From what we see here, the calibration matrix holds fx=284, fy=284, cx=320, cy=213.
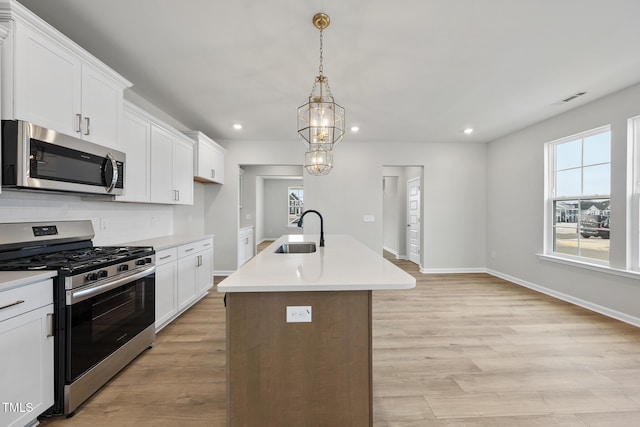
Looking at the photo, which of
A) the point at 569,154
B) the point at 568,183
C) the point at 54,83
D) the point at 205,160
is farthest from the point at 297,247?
the point at 569,154

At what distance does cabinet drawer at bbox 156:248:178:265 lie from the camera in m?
2.73

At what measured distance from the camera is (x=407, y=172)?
7055 millimetres

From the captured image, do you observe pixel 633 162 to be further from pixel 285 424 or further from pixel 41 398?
pixel 41 398

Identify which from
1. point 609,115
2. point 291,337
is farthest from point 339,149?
point 291,337

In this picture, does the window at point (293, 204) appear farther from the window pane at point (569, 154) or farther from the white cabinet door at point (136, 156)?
the window pane at point (569, 154)

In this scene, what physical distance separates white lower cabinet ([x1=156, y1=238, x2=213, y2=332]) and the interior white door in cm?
454

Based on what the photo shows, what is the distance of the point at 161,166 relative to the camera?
333cm

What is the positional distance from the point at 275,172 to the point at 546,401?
6.84 meters

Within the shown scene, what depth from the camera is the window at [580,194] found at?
347 cm

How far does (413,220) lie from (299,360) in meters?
5.86

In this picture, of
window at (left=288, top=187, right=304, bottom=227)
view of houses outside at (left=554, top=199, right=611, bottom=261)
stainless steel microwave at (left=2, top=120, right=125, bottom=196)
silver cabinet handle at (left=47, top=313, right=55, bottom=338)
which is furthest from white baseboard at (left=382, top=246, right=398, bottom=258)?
silver cabinet handle at (left=47, top=313, right=55, bottom=338)

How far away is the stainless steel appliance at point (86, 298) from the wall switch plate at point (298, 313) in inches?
51.8

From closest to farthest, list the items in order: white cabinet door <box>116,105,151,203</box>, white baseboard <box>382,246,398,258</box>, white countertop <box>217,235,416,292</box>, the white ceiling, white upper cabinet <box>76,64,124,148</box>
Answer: white countertop <box>217,235,416,292</box> < the white ceiling < white upper cabinet <box>76,64,124,148</box> < white cabinet door <box>116,105,151,203</box> < white baseboard <box>382,246,398,258</box>

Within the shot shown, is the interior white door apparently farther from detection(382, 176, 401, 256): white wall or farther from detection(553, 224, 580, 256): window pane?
detection(553, 224, 580, 256): window pane
